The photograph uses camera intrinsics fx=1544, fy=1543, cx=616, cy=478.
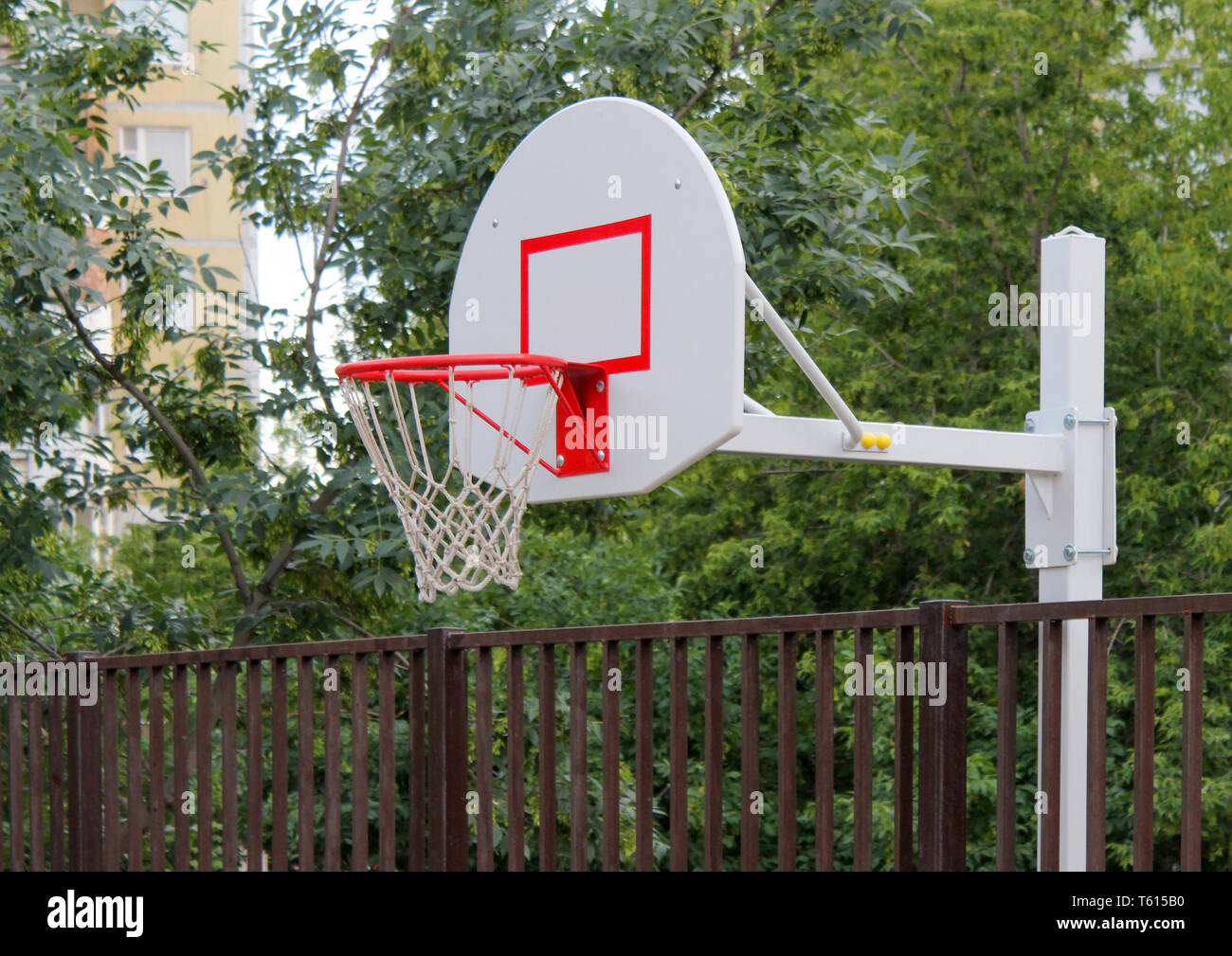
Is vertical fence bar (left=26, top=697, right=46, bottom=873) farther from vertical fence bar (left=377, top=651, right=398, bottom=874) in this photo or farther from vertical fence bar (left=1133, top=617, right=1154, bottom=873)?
vertical fence bar (left=1133, top=617, right=1154, bottom=873)

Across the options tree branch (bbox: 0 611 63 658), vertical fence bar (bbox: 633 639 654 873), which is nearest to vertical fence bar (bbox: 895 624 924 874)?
vertical fence bar (bbox: 633 639 654 873)

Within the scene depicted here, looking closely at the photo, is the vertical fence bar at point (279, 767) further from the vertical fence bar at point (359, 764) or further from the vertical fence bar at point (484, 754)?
the vertical fence bar at point (484, 754)

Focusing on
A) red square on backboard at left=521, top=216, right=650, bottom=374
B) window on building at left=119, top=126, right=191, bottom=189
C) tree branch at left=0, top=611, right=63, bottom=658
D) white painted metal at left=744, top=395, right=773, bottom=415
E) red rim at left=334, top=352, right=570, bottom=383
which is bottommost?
tree branch at left=0, top=611, right=63, bottom=658

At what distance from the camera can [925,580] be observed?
47.5 ft

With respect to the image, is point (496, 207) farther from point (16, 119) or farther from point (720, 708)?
point (16, 119)

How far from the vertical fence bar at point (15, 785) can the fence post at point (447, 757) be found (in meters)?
1.76

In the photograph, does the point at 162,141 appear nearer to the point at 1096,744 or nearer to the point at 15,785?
the point at 15,785

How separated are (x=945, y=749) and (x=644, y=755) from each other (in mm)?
836

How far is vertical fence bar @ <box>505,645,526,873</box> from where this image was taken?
4.15 metres

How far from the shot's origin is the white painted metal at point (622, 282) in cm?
379

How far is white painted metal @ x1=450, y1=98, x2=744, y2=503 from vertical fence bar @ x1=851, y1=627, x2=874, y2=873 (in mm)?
596

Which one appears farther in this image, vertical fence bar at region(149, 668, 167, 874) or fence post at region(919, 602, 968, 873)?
vertical fence bar at region(149, 668, 167, 874)
